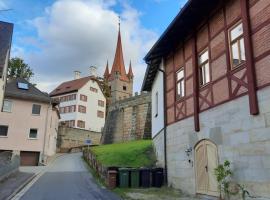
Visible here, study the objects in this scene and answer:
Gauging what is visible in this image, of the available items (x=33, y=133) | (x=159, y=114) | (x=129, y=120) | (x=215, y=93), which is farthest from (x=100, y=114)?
(x=215, y=93)

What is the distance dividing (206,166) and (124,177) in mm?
5313

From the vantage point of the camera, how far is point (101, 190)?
51.0ft

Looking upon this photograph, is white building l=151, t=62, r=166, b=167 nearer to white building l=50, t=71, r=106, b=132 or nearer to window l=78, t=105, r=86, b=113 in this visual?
window l=78, t=105, r=86, b=113

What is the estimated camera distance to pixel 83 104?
6384 cm

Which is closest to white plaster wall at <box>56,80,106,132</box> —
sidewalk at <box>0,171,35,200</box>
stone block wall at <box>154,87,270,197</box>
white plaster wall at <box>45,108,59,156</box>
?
white plaster wall at <box>45,108,59,156</box>

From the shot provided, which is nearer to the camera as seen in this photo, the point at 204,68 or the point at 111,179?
the point at 204,68

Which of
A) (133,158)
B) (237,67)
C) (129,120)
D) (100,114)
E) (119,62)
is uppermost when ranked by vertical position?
(119,62)

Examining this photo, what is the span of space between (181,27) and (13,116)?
25.2 metres

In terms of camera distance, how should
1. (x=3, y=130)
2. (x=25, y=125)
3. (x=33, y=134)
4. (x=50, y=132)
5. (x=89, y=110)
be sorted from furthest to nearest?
(x=89, y=110)
(x=50, y=132)
(x=33, y=134)
(x=25, y=125)
(x=3, y=130)

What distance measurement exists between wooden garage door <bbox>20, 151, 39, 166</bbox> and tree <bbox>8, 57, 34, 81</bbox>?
56.5 ft

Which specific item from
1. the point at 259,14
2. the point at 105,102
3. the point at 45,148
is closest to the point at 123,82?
the point at 105,102

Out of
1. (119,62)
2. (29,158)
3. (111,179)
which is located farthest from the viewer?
(119,62)

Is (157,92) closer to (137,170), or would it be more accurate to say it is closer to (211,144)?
(137,170)

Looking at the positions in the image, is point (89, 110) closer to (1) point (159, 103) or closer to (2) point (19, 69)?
(2) point (19, 69)
